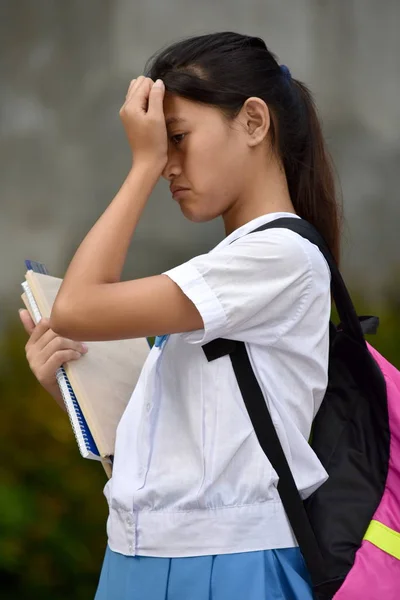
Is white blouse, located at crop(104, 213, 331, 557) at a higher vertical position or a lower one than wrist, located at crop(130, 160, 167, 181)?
lower

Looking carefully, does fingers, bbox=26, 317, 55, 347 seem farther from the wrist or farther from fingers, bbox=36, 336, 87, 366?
the wrist

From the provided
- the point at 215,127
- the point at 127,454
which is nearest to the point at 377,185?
the point at 215,127

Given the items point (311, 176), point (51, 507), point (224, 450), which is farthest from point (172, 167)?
point (51, 507)

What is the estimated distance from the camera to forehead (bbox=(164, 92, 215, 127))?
1475mm

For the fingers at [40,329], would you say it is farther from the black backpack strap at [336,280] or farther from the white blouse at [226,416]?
the black backpack strap at [336,280]

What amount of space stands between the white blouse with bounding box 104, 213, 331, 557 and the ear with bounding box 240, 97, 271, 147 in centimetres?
20

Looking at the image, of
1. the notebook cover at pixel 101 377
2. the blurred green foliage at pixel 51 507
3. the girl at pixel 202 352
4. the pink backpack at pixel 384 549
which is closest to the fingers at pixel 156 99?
the girl at pixel 202 352

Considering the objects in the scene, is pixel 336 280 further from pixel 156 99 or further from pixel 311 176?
pixel 156 99

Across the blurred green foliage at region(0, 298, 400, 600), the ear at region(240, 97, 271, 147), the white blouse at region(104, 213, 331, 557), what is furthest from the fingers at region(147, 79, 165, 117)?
the blurred green foliage at region(0, 298, 400, 600)

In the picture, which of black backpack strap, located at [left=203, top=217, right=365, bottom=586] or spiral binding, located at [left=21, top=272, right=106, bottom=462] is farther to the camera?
spiral binding, located at [left=21, top=272, right=106, bottom=462]

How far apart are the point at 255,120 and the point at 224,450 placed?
544mm

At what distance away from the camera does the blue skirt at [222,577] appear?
130cm

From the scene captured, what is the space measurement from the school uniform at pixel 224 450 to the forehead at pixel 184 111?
222mm

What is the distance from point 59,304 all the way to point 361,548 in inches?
22.0
